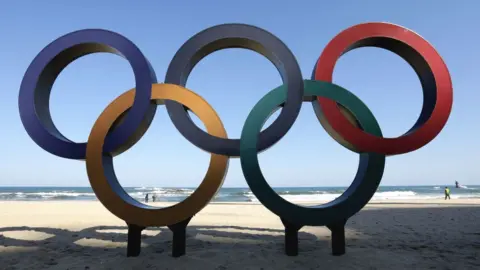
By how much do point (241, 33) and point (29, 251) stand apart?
21.3ft

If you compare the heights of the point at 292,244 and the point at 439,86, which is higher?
the point at 439,86

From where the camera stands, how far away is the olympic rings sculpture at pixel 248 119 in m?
6.11

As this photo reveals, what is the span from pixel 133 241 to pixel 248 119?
3.34 meters

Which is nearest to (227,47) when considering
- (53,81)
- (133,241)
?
(53,81)

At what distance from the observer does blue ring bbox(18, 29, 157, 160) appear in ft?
20.7

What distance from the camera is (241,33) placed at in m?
6.57

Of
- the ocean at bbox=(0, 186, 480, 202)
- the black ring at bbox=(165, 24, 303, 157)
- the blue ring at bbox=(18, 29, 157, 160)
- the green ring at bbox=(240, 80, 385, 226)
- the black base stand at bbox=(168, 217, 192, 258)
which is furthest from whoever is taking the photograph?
the ocean at bbox=(0, 186, 480, 202)

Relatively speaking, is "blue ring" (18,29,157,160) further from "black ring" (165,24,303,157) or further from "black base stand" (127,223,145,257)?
"black base stand" (127,223,145,257)

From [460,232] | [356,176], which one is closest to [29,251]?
[356,176]

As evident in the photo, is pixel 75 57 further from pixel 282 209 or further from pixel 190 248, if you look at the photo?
pixel 282 209

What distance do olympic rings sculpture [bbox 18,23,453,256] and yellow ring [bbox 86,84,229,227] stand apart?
20 millimetres

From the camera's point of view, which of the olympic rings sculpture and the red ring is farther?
the red ring

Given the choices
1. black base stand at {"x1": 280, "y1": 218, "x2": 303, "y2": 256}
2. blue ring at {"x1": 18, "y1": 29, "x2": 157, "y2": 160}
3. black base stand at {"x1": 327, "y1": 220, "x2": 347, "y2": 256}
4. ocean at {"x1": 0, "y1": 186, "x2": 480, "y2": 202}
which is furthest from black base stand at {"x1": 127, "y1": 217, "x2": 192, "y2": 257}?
ocean at {"x1": 0, "y1": 186, "x2": 480, "y2": 202}

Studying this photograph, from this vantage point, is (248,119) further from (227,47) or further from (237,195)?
(237,195)
